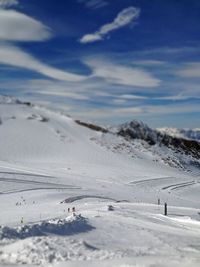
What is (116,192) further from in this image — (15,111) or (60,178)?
(15,111)

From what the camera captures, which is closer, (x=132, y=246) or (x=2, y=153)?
(x=132, y=246)

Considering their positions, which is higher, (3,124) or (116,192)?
(3,124)

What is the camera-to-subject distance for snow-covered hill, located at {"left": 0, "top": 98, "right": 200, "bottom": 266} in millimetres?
16453

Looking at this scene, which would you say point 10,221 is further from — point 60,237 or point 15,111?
point 15,111

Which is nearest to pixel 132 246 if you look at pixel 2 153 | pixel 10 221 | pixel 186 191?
pixel 10 221

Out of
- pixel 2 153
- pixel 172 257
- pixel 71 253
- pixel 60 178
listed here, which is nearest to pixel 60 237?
pixel 71 253

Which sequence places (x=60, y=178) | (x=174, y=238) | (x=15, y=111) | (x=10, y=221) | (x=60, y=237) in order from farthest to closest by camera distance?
1. (x=15, y=111)
2. (x=60, y=178)
3. (x=10, y=221)
4. (x=174, y=238)
5. (x=60, y=237)

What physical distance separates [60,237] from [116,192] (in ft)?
99.7

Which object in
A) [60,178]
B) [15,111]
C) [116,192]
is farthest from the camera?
[15,111]

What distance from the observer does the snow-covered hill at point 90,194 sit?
16.5 m

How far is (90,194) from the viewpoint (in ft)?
144

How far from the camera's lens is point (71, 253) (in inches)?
624

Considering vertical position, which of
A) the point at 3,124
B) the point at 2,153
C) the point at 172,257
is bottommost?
the point at 172,257

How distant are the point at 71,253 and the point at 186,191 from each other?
43.7 m
